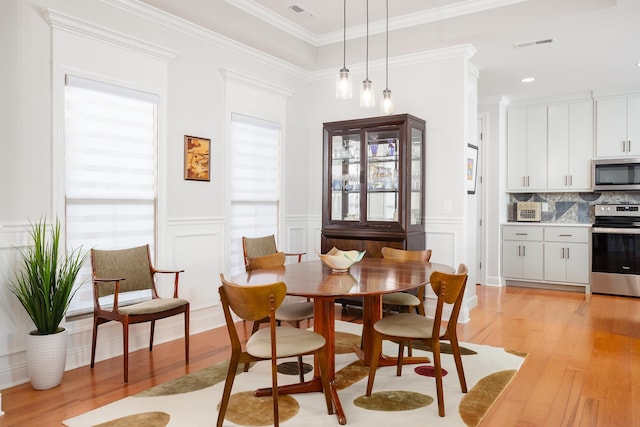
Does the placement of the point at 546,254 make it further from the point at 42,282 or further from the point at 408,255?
the point at 42,282

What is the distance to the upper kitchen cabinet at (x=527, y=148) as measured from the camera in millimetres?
6695

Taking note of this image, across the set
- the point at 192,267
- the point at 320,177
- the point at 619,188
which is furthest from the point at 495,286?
the point at 192,267

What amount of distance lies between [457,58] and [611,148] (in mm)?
3117

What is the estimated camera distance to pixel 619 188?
6.13 m

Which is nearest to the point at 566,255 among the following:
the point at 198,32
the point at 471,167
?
the point at 471,167

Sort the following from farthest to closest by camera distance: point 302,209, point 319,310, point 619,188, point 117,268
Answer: point 619,188 → point 302,209 → point 117,268 → point 319,310

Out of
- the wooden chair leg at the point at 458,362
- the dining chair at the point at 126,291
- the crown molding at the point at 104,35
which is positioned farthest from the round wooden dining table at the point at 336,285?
the crown molding at the point at 104,35

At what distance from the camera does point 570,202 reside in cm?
683

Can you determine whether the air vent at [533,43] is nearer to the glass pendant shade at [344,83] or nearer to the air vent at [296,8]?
the air vent at [296,8]

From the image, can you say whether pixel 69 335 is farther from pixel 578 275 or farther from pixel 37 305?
pixel 578 275

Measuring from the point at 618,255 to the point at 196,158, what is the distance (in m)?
5.40

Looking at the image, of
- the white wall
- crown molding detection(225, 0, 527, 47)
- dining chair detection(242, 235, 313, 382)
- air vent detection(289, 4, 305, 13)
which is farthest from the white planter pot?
air vent detection(289, 4, 305, 13)

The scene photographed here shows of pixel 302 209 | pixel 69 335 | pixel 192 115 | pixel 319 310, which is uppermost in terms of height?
pixel 192 115

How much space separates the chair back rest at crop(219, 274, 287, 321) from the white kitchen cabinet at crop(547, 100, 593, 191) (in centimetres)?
571
